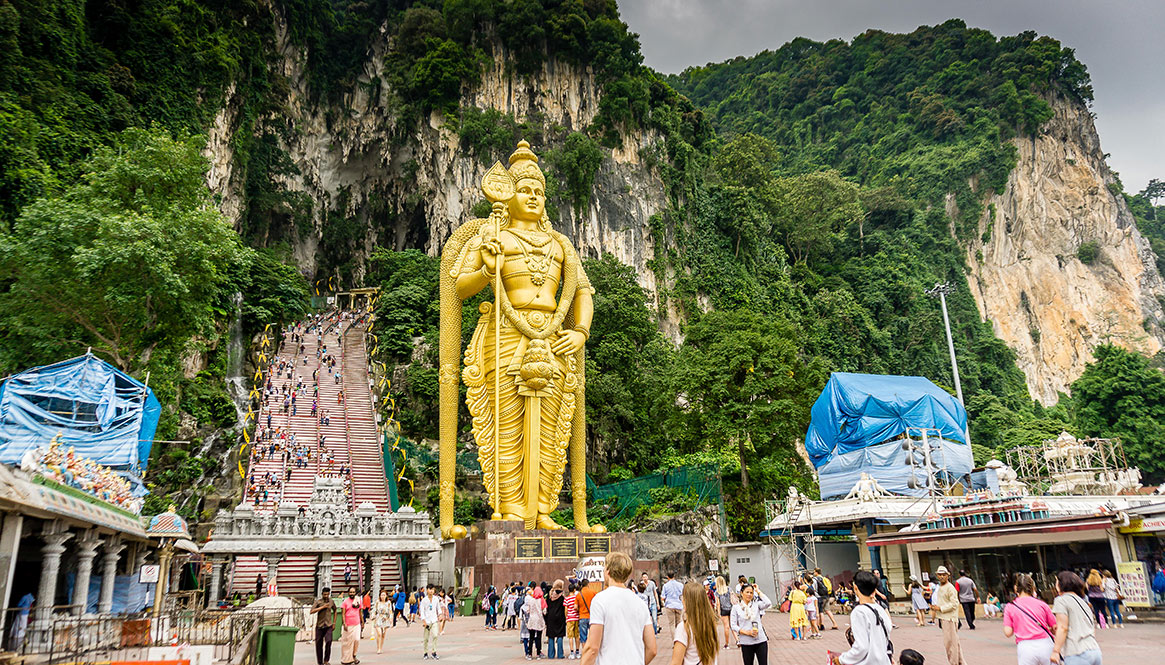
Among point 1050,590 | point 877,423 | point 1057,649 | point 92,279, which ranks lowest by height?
point 1057,649

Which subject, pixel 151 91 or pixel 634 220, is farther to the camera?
pixel 634 220

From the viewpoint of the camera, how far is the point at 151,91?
23.4m

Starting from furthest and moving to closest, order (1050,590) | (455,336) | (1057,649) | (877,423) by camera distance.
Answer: (877,423) < (455,336) < (1050,590) < (1057,649)

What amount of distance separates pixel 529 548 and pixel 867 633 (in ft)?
32.3

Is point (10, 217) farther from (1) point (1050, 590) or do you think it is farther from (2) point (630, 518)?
(1) point (1050, 590)

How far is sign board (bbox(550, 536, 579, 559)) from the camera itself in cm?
1322

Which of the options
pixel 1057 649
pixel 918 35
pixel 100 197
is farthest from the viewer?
pixel 918 35

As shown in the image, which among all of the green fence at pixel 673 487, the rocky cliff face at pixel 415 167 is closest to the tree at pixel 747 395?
the green fence at pixel 673 487

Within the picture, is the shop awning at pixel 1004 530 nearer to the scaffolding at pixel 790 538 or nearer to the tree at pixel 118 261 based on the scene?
the scaffolding at pixel 790 538

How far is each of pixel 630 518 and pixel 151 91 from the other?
19.4 meters

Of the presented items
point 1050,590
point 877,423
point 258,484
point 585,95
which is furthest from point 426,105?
point 1050,590

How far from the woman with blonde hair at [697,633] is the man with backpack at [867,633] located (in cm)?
68

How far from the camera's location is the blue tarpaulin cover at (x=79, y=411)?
12.3 m

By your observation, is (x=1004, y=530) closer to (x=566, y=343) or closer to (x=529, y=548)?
(x=529, y=548)
